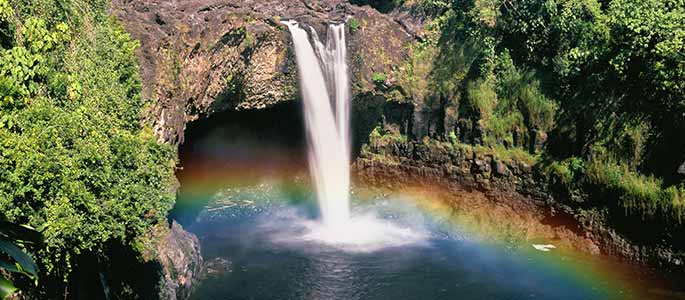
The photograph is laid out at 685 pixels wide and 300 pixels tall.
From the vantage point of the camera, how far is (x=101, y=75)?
1415 centimetres

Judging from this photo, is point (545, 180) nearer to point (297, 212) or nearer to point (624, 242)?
point (624, 242)

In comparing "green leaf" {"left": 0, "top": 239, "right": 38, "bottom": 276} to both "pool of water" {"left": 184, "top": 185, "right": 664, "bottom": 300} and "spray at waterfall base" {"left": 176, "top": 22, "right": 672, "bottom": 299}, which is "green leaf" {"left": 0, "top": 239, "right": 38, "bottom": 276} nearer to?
"pool of water" {"left": 184, "top": 185, "right": 664, "bottom": 300}

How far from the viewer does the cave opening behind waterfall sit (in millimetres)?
24438

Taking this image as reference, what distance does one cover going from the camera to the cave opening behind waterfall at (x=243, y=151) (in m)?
24.4

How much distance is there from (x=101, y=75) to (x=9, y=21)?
302 cm

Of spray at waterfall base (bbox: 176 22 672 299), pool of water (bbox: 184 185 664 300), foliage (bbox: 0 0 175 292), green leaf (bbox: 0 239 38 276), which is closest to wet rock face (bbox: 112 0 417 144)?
spray at waterfall base (bbox: 176 22 672 299)

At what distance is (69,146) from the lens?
34.3 ft

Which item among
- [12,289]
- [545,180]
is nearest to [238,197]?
[545,180]

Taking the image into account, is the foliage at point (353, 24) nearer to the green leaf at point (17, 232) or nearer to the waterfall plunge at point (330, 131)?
the waterfall plunge at point (330, 131)

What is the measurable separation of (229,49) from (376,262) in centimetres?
885

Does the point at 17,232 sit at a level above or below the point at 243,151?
below

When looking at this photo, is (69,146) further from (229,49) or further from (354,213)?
(354,213)

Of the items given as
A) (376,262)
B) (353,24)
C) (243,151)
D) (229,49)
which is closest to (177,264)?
(376,262)

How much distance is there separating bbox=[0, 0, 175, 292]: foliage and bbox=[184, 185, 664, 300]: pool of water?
15.9 feet
